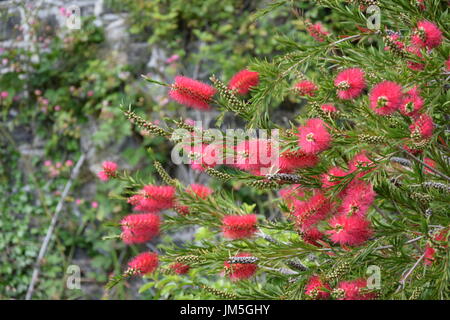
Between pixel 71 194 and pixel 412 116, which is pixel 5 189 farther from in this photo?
pixel 412 116

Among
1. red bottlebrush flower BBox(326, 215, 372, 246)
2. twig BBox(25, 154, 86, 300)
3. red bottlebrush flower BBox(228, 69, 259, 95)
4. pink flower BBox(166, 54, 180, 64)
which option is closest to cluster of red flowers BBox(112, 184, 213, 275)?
red bottlebrush flower BBox(228, 69, 259, 95)

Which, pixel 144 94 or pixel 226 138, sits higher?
pixel 226 138

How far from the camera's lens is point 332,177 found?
3.56ft

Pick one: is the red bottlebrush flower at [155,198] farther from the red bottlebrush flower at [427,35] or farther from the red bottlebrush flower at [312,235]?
the red bottlebrush flower at [427,35]

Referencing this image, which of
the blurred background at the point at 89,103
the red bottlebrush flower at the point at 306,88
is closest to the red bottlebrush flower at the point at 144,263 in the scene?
the red bottlebrush flower at the point at 306,88

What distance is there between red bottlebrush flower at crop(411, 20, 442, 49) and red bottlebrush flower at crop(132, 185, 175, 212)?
64 cm

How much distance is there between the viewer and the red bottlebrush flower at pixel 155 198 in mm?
1274

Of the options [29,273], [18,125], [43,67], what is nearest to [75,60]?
[43,67]

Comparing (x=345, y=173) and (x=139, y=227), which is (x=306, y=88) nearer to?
(x=345, y=173)

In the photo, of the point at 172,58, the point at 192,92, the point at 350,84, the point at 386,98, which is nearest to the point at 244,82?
the point at 192,92

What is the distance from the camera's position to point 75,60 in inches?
163

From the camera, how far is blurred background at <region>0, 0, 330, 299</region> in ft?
12.4

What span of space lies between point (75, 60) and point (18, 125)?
2.19 ft
